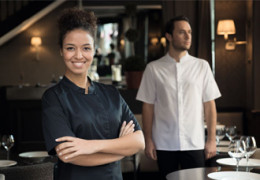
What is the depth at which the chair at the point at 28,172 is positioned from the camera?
2961mm

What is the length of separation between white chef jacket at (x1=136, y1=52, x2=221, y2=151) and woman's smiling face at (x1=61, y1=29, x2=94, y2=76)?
1.75m

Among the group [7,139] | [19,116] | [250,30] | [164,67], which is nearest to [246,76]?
[250,30]

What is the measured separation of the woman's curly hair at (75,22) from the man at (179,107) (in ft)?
5.63

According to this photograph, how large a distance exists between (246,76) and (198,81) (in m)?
4.60

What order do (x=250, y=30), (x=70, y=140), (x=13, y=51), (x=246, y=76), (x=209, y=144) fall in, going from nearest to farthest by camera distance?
→ (x=70, y=140), (x=209, y=144), (x=250, y=30), (x=246, y=76), (x=13, y=51)

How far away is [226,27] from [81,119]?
20.0 feet

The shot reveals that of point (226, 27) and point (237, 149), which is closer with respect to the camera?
point (237, 149)

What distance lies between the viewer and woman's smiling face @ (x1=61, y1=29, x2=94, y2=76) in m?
1.86

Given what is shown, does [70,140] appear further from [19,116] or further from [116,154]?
[19,116]

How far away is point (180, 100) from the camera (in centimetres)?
357

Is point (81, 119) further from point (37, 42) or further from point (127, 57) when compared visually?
point (37, 42)

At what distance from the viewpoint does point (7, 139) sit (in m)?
3.61

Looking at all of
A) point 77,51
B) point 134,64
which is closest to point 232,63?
point 134,64

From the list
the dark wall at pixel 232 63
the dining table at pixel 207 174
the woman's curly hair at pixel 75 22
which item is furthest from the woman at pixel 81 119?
the dark wall at pixel 232 63
